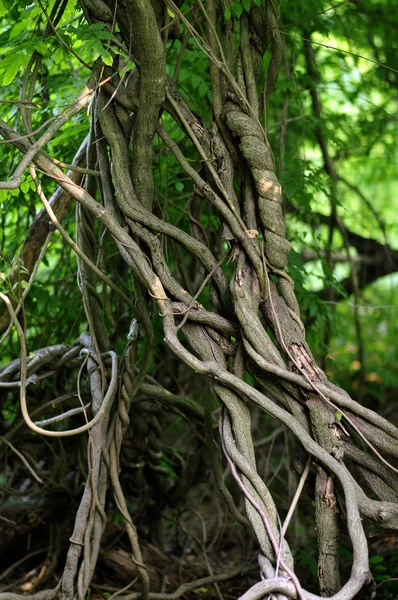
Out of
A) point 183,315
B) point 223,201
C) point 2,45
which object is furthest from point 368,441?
point 2,45

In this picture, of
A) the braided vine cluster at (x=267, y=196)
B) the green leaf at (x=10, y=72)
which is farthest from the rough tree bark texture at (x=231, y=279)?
the green leaf at (x=10, y=72)

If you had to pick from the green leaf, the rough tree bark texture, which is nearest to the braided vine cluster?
the rough tree bark texture

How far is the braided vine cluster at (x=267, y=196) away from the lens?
1.95 meters

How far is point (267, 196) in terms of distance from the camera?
1952 mm

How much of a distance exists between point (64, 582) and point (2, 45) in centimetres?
213

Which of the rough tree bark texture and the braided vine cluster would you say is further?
the braided vine cluster

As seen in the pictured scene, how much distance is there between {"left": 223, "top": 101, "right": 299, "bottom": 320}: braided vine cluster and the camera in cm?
195

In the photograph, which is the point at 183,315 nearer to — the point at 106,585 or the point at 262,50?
the point at 262,50

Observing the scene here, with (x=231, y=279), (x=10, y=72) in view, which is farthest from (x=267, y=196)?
(x=10, y=72)

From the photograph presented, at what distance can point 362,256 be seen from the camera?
4.90m

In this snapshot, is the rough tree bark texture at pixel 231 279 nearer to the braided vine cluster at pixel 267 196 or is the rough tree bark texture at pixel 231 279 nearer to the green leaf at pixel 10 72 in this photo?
the braided vine cluster at pixel 267 196

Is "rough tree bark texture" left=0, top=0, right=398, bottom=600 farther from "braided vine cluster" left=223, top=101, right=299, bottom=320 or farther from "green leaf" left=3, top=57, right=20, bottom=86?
"green leaf" left=3, top=57, right=20, bottom=86

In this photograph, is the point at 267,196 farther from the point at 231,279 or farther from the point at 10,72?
the point at 10,72

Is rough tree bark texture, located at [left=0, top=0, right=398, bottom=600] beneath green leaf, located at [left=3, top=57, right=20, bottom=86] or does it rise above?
beneath
